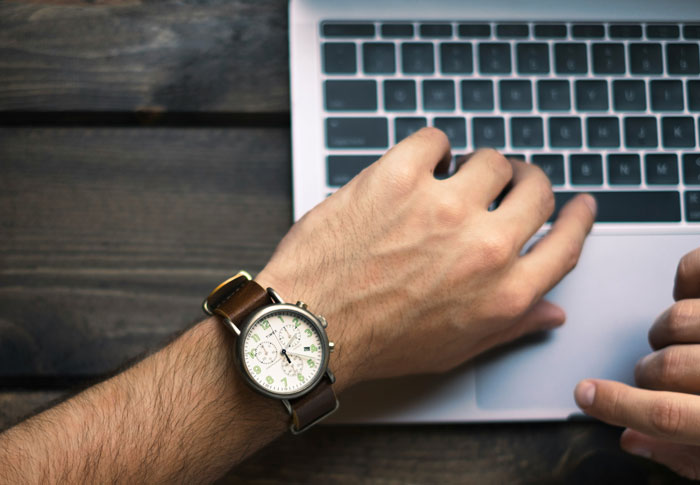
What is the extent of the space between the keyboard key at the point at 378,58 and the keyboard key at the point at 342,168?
0.40 ft

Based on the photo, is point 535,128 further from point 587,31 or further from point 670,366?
point 670,366

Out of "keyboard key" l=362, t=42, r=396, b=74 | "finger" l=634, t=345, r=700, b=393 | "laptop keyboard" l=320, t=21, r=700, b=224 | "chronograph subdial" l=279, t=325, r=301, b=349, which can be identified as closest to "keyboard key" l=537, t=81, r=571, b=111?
"laptop keyboard" l=320, t=21, r=700, b=224

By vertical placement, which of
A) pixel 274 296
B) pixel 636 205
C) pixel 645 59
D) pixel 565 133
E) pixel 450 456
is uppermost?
pixel 645 59

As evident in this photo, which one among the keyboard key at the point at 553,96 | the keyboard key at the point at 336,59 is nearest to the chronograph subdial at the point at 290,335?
the keyboard key at the point at 336,59

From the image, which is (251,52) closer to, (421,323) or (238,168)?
(238,168)

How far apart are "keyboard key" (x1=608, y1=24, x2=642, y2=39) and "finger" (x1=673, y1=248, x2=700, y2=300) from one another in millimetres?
310

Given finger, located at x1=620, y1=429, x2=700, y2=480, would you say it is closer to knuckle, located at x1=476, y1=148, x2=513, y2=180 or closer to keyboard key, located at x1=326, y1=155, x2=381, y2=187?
knuckle, located at x1=476, y1=148, x2=513, y2=180

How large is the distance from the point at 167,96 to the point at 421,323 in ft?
1.60

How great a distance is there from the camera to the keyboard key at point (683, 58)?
31.8 inches

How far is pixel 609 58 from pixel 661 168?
17 centimetres

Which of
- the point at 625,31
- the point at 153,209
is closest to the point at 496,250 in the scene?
A: the point at 625,31

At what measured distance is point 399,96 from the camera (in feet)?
2.56

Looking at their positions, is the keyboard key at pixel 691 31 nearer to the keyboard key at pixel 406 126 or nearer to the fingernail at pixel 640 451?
the keyboard key at pixel 406 126

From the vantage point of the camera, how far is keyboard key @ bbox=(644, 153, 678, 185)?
785 millimetres
